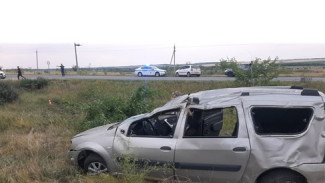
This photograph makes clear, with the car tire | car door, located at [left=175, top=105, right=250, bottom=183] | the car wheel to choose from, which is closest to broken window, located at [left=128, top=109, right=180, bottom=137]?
car door, located at [left=175, top=105, right=250, bottom=183]

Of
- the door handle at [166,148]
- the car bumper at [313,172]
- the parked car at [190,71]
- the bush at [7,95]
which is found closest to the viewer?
the car bumper at [313,172]

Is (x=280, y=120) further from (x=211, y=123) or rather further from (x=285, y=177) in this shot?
(x=211, y=123)

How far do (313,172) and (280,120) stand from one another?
0.78 m

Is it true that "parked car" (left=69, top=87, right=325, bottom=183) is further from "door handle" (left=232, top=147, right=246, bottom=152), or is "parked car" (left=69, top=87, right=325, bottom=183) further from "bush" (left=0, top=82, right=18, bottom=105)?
"bush" (left=0, top=82, right=18, bottom=105)

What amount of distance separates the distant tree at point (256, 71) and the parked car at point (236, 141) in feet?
33.7

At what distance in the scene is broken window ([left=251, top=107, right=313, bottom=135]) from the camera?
4.11 meters

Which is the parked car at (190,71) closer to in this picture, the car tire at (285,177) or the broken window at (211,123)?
the broken window at (211,123)

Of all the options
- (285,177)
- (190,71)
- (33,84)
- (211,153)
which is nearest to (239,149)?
(211,153)

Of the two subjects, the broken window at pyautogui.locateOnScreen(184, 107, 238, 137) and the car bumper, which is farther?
the broken window at pyautogui.locateOnScreen(184, 107, 238, 137)

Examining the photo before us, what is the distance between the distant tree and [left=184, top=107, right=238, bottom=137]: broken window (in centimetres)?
996

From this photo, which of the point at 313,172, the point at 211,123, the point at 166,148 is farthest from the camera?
the point at 211,123

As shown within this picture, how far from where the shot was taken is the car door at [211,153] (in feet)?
13.4

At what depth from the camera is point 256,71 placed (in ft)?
48.9

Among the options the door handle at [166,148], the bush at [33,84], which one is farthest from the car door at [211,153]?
the bush at [33,84]
